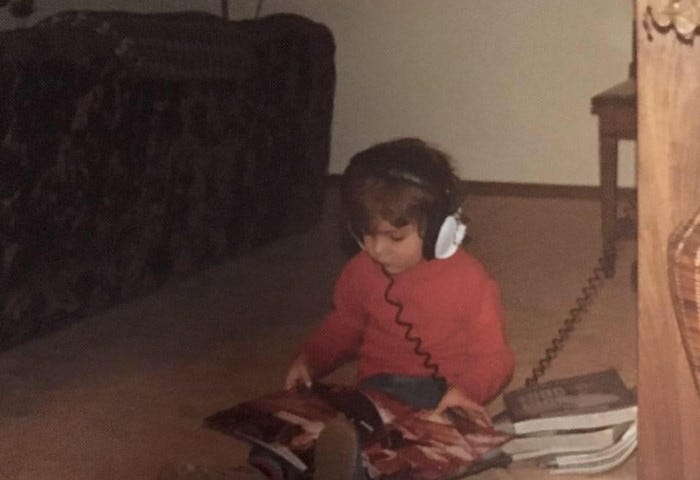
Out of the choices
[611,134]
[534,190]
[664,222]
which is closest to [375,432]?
[664,222]

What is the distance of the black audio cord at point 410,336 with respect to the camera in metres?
1.42

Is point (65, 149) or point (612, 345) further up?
point (65, 149)

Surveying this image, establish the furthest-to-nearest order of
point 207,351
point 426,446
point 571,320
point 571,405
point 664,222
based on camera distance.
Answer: point 571,320 < point 207,351 < point 571,405 < point 426,446 < point 664,222

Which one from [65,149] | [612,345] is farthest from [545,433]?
[65,149]

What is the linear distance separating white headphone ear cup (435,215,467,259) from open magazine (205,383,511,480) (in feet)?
0.63

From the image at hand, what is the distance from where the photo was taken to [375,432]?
1259 millimetres

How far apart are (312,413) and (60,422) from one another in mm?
450

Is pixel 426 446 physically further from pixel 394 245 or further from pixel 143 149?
pixel 143 149

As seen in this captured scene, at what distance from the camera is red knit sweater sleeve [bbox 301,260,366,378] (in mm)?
1467

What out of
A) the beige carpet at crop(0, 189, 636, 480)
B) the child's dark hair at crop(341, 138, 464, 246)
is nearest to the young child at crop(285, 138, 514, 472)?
the child's dark hair at crop(341, 138, 464, 246)

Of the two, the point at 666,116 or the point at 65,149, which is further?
the point at 65,149

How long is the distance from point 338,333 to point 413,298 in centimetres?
13

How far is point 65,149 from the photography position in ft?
5.82

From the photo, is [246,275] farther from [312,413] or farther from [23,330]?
[312,413]
